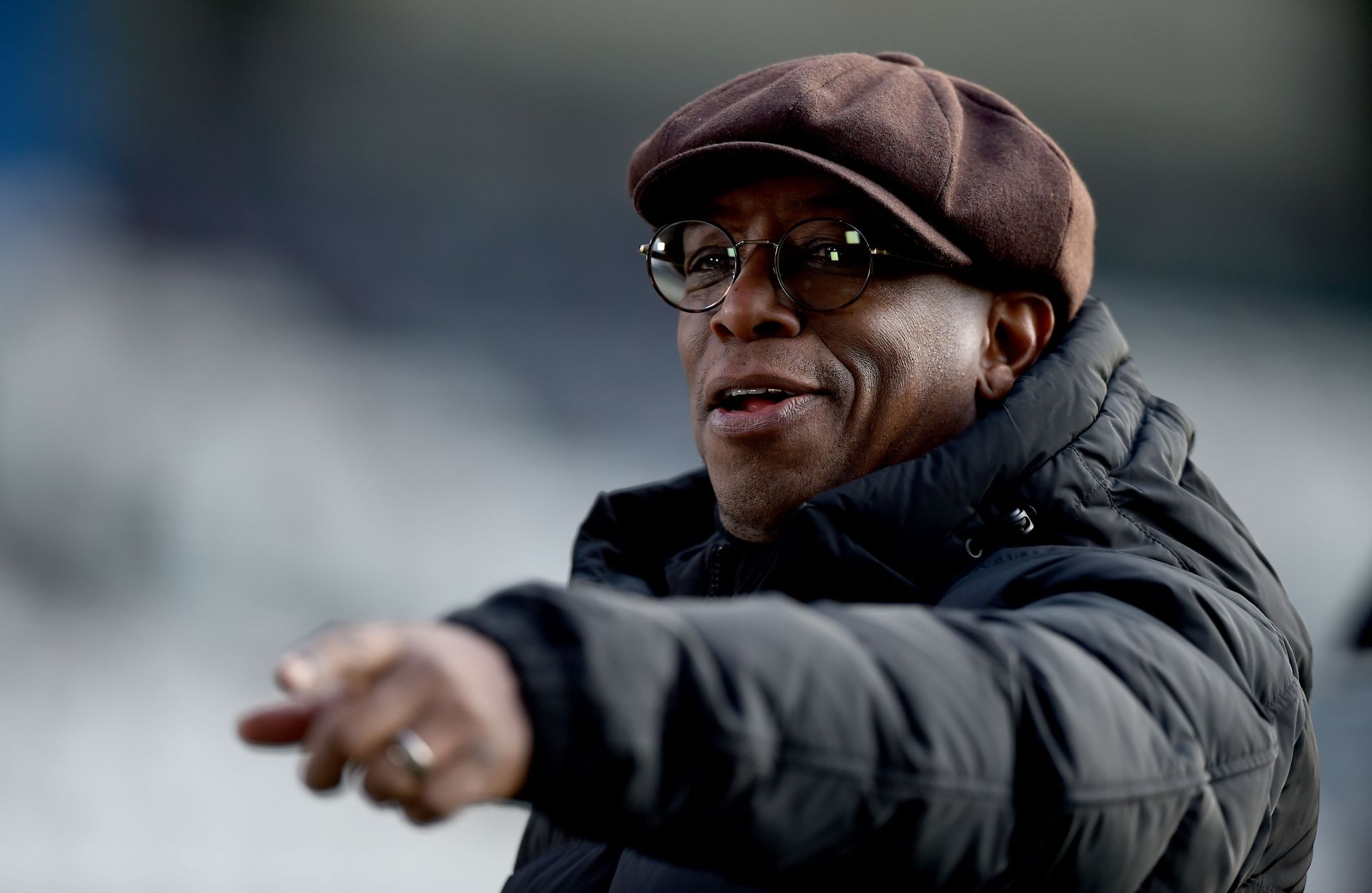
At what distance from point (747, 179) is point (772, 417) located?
0.83 feet

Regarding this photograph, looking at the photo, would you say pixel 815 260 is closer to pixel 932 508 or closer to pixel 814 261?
pixel 814 261

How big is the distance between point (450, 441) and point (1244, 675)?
248 centimetres

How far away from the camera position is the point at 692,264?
133 centimetres

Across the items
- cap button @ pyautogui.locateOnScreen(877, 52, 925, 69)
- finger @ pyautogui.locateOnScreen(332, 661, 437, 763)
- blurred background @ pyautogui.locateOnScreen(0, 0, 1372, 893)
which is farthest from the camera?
blurred background @ pyautogui.locateOnScreen(0, 0, 1372, 893)

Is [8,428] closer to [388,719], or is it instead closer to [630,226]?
[630,226]

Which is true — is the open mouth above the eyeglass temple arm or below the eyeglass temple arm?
below

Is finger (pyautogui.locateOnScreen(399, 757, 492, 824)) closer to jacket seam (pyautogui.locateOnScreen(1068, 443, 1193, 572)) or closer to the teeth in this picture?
jacket seam (pyautogui.locateOnScreen(1068, 443, 1193, 572))

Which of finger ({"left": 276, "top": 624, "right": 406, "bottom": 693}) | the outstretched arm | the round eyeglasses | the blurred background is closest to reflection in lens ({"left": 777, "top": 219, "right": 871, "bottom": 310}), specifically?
the round eyeglasses

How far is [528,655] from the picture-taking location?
46cm

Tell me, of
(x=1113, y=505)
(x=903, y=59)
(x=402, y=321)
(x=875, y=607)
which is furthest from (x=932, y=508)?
(x=402, y=321)

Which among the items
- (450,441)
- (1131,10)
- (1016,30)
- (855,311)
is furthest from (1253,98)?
(855,311)

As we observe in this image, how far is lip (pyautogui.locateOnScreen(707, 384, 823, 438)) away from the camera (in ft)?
3.90

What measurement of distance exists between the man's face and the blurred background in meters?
1.88

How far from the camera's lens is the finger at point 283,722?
17.5 inches
